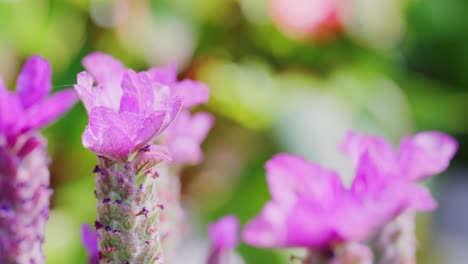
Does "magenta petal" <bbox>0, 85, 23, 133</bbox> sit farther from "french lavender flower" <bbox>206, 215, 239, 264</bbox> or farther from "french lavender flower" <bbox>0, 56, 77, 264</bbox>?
"french lavender flower" <bbox>206, 215, 239, 264</bbox>

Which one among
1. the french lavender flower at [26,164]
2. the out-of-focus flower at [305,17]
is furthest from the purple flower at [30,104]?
the out-of-focus flower at [305,17]

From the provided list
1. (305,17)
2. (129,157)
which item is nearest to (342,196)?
(129,157)

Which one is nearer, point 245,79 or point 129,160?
point 129,160

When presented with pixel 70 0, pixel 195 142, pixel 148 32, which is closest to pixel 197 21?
A: pixel 148 32

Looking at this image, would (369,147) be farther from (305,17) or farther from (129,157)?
(305,17)

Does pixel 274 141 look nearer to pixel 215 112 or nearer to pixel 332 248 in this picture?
pixel 215 112

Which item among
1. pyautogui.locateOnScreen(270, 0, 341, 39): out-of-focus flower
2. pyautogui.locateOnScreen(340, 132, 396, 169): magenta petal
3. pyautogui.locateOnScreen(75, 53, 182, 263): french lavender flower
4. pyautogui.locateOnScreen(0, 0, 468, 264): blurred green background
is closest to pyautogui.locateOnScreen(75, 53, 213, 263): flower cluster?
pyautogui.locateOnScreen(75, 53, 182, 263): french lavender flower

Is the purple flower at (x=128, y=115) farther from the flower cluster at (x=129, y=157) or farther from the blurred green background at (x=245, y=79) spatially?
the blurred green background at (x=245, y=79)
